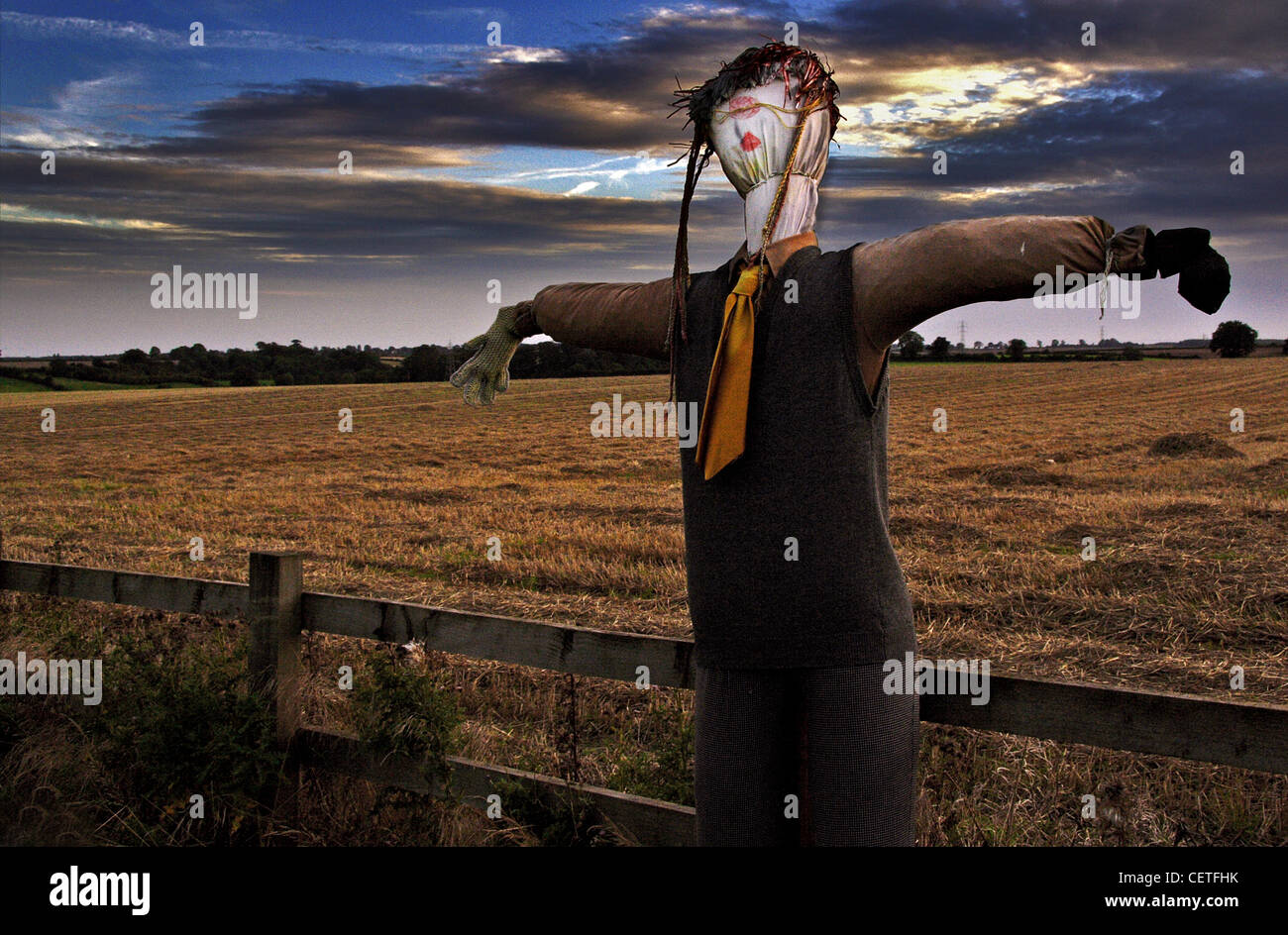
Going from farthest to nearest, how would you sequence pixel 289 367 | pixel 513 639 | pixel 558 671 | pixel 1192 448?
pixel 289 367 < pixel 1192 448 < pixel 513 639 < pixel 558 671

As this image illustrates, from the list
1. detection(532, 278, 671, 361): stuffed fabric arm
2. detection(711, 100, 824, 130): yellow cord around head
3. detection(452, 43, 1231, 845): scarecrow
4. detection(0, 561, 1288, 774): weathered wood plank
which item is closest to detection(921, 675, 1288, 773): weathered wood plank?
detection(0, 561, 1288, 774): weathered wood plank

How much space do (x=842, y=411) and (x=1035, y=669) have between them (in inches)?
143

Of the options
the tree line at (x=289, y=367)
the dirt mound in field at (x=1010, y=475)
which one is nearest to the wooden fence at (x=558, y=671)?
the dirt mound in field at (x=1010, y=475)

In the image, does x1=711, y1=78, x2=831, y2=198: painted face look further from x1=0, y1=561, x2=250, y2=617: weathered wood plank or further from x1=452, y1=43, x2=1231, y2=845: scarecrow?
x1=0, y1=561, x2=250, y2=617: weathered wood plank

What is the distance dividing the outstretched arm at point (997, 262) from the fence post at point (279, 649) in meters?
2.39

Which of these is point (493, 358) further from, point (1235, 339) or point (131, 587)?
point (1235, 339)

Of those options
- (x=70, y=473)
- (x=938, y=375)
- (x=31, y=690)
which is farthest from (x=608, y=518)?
(x=938, y=375)

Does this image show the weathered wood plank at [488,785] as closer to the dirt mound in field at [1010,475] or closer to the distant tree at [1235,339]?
the dirt mound in field at [1010,475]

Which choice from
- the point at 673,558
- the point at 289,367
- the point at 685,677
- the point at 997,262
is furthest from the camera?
the point at 289,367

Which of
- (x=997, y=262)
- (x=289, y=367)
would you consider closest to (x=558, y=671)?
(x=997, y=262)

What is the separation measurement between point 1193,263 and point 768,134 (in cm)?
106

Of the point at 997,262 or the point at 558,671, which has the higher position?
the point at 997,262

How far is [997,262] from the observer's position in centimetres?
196

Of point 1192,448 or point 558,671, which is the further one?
point 1192,448
